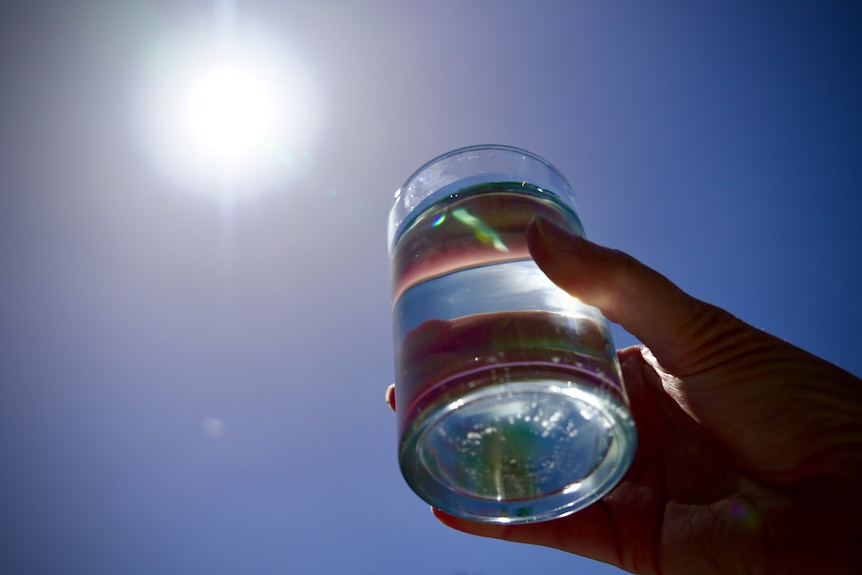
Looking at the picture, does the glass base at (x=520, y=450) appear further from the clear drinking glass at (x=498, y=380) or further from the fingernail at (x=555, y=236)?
the fingernail at (x=555, y=236)

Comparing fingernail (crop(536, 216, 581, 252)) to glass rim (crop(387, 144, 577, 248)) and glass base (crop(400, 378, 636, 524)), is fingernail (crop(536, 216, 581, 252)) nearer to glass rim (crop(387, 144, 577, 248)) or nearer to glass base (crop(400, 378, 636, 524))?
glass rim (crop(387, 144, 577, 248))

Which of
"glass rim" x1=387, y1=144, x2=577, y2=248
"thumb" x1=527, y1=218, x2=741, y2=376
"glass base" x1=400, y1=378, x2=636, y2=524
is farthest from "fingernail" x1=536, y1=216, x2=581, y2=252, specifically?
"glass base" x1=400, y1=378, x2=636, y2=524

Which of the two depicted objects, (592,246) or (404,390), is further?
(592,246)

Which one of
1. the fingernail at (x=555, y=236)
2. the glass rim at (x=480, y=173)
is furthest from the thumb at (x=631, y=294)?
the glass rim at (x=480, y=173)

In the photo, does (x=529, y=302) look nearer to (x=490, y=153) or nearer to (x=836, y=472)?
(x=490, y=153)

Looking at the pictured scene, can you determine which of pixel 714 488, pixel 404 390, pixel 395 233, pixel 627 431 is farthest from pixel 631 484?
pixel 395 233

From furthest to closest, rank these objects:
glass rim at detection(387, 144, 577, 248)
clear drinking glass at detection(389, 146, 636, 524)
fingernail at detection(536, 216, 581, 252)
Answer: glass rim at detection(387, 144, 577, 248), fingernail at detection(536, 216, 581, 252), clear drinking glass at detection(389, 146, 636, 524)
